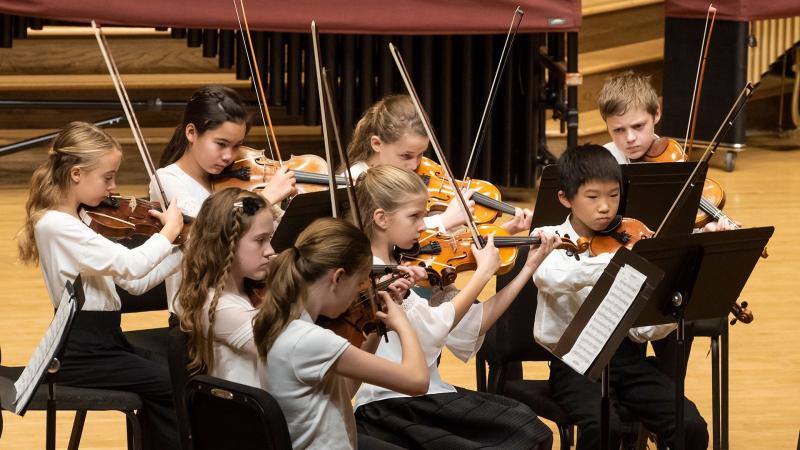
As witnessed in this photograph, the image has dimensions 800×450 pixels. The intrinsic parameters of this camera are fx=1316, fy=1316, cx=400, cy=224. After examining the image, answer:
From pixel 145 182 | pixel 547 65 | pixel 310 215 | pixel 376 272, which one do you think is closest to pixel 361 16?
pixel 547 65

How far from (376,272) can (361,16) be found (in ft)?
10.1

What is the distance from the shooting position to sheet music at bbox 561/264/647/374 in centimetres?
263

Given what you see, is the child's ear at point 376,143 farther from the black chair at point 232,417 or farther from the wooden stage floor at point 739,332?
the black chair at point 232,417

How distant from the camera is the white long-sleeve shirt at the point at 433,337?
2953 millimetres

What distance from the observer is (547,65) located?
634 cm

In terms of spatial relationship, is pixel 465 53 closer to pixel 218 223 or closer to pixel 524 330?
pixel 524 330

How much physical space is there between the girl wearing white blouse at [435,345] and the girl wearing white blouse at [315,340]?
387 mm

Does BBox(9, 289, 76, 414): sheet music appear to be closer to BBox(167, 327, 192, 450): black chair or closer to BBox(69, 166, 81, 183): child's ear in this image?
BBox(167, 327, 192, 450): black chair

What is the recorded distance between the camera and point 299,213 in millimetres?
A: 3203

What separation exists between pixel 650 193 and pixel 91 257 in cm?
143

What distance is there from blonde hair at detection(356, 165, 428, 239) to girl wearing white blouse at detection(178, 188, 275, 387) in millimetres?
338

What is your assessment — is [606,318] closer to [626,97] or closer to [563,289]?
[563,289]

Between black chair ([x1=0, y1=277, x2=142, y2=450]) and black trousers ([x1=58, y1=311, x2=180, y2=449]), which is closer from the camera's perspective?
black chair ([x1=0, y1=277, x2=142, y2=450])

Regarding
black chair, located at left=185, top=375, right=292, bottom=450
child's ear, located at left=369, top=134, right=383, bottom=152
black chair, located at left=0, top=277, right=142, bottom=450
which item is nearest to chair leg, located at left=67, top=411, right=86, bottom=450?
black chair, located at left=0, top=277, right=142, bottom=450
